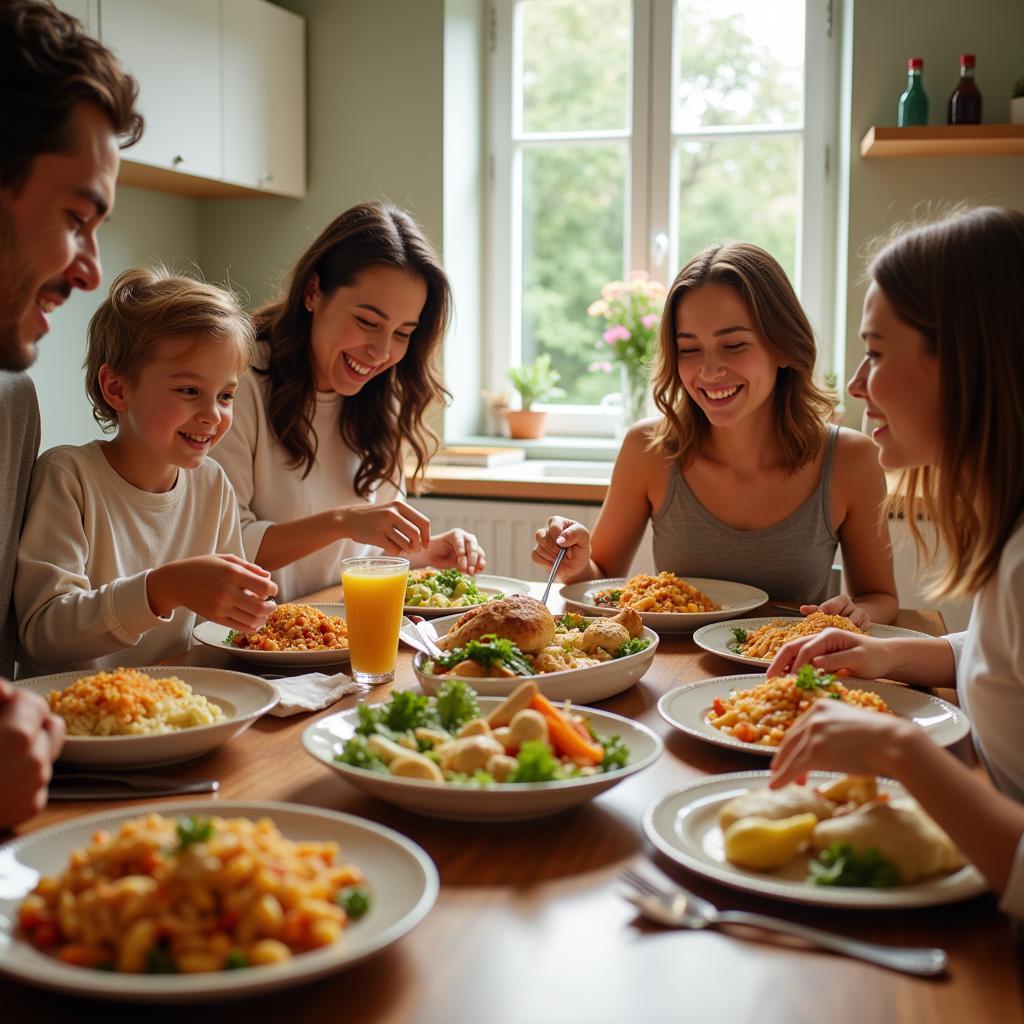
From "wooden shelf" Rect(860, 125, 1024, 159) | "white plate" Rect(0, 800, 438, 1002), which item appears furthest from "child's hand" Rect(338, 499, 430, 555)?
"wooden shelf" Rect(860, 125, 1024, 159)

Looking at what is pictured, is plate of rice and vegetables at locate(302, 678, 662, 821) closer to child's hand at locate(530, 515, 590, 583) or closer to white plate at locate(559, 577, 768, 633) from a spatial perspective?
white plate at locate(559, 577, 768, 633)

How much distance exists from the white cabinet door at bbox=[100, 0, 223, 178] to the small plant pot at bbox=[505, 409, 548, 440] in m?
1.50

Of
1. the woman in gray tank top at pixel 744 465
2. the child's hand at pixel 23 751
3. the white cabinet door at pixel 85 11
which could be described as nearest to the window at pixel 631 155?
the white cabinet door at pixel 85 11

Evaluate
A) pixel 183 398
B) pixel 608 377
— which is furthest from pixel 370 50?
pixel 183 398

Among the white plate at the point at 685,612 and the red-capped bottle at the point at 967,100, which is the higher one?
the red-capped bottle at the point at 967,100

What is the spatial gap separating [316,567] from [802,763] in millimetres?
1719

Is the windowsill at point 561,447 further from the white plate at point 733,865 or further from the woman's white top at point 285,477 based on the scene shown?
the white plate at point 733,865

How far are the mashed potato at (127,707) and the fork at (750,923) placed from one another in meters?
0.59

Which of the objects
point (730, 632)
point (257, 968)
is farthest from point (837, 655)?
point (257, 968)

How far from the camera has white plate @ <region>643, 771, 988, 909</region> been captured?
0.91m

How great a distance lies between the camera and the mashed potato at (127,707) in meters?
1.24

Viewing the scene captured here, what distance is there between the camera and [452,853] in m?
1.05

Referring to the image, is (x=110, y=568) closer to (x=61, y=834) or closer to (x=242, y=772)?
(x=242, y=772)

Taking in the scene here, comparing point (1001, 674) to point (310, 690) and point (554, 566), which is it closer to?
point (310, 690)
